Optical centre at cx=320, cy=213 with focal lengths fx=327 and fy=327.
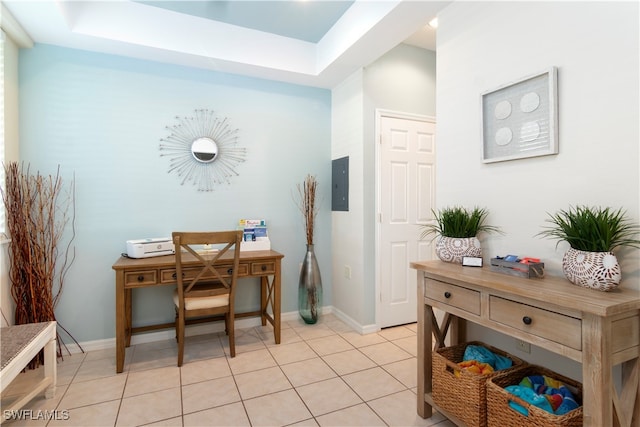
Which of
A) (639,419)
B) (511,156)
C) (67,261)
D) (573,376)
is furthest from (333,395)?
(67,261)

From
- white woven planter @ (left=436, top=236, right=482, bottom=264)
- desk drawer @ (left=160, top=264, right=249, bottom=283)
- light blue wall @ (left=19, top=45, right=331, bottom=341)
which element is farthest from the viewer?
light blue wall @ (left=19, top=45, right=331, bottom=341)

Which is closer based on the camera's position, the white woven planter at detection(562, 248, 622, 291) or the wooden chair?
the white woven planter at detection(562, 248, 622, 291)

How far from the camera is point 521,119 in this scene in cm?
167

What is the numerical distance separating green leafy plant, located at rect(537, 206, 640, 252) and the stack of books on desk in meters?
2.32

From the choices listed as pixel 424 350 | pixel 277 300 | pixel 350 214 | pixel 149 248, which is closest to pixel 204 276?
pixel 149 248

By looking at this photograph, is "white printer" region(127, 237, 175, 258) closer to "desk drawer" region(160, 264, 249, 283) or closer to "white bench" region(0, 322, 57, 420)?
"desk drawer" region(160, 264, 249, 283)

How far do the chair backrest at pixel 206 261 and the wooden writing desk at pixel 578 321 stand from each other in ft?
5.11

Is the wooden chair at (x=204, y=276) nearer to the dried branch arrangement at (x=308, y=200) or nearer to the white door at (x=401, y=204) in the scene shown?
the dried branch arrangement at (x=308, y=200)

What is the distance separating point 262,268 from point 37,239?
169cm

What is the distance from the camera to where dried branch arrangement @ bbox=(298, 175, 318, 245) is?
334 centimetres

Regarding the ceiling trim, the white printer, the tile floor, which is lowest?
the tile floor

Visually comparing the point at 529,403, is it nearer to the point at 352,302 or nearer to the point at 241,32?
the point at 352,302

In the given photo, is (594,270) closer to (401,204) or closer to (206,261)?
(401,204)

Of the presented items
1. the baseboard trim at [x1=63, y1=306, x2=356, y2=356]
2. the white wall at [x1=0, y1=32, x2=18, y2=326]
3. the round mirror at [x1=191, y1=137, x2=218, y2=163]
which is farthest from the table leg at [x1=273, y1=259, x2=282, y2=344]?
the white wall at [x1=0, y1=32, x2=18, y2=326]
